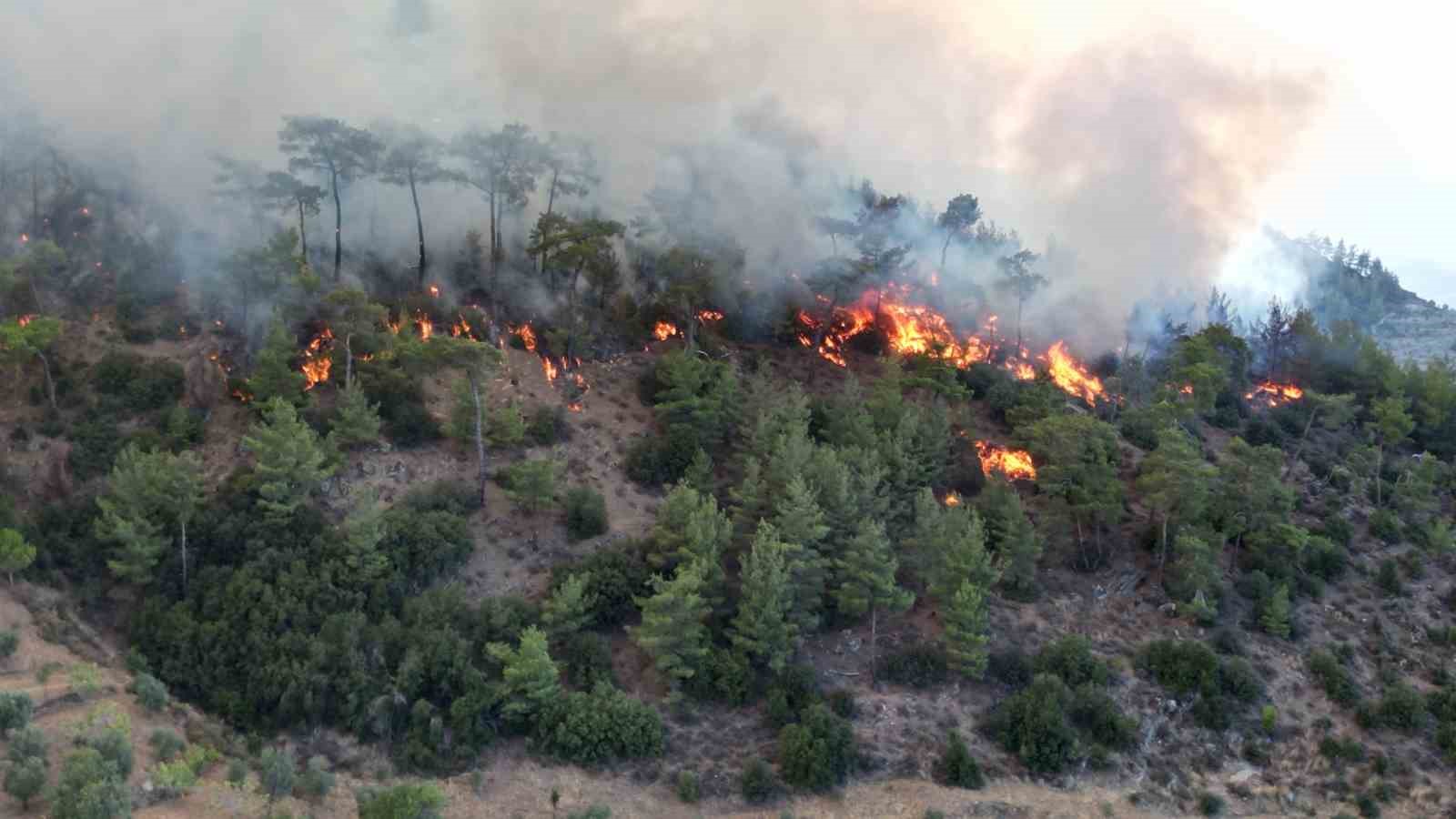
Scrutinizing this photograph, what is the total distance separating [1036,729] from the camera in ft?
112

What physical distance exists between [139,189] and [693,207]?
1180 inches

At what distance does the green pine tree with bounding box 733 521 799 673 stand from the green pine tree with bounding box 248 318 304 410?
1911 cm

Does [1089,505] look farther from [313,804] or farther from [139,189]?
[139,189]

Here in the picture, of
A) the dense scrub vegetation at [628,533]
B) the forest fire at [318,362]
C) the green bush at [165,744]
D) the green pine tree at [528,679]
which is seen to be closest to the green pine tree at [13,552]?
the dense scrub vegetation at [628,533]

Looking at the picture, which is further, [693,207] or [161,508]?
[693,207]

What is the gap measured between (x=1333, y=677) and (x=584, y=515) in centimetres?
2837

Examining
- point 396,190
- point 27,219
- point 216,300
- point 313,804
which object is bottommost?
point 313,804

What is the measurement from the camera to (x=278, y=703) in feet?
103

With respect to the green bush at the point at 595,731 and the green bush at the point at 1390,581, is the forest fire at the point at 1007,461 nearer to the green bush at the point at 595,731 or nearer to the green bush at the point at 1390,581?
the green bush at the point at 1390,581

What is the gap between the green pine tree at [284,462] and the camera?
118 feet

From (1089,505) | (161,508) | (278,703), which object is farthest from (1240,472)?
(161,508)

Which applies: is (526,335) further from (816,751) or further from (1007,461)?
(816,751)

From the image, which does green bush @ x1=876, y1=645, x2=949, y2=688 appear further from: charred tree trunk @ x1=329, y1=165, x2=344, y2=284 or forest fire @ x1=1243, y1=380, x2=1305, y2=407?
forest fire @ x1=1243, y1=380, x2=1305, y2=407

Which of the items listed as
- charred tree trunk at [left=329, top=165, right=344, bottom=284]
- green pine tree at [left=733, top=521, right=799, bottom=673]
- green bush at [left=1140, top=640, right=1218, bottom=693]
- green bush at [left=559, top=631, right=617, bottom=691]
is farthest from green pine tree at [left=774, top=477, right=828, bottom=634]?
charred tree trunk at [left=329, top=165, right=344, bottom=284]
